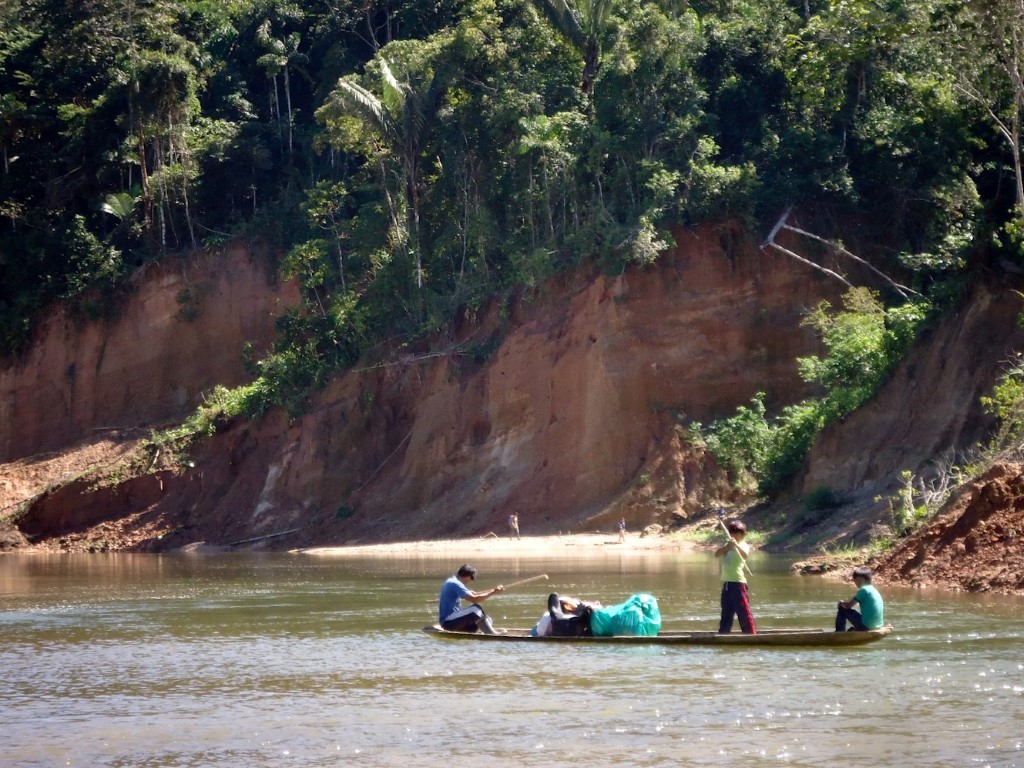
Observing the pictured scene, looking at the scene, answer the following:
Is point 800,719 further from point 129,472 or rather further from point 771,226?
point 129,472

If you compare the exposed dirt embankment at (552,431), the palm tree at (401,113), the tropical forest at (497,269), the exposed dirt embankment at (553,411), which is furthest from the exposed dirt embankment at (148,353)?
the palm tree at (401,113)

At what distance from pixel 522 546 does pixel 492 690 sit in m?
22.3

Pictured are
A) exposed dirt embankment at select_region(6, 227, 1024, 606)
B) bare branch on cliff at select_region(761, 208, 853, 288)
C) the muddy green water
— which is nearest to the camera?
the muddy green water

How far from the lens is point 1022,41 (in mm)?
26234

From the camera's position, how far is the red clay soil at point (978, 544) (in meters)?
21.2

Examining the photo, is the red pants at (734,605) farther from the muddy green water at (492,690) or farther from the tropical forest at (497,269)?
the tropical forest at (497,269)

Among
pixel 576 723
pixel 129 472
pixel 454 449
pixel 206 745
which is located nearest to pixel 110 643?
pixel 206 745

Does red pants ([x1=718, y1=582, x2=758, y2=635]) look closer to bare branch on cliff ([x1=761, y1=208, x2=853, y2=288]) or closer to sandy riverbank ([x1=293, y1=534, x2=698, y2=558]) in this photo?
sandy riverbank ([x1=293, y1=534, x2=698, y2=558])

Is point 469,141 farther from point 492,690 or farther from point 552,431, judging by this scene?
point 492,690

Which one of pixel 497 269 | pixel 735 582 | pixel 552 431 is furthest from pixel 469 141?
pixel 735 582

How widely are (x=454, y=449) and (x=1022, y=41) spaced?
22.2m

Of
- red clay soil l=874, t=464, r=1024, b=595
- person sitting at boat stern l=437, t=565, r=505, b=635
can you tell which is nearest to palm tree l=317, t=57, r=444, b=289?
red clay soil l=874, t=464, r=1024, b=595

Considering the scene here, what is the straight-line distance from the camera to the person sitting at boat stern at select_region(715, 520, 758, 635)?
16.5m

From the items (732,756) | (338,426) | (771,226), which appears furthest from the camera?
(338,426)
